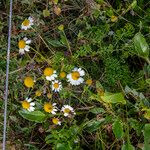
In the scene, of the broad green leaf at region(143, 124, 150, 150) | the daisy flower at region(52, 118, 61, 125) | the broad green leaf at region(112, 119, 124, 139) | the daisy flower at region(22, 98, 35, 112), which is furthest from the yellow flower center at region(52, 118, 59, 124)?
the broad green leaf at region(143, 124, 150, 150)

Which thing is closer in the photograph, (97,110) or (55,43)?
(97,110)

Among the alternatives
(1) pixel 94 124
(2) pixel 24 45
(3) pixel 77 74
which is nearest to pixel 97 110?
(1) pixel 94 124

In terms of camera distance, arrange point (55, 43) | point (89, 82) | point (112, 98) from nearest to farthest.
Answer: point (112, 98), point (89, 82), point (55, 43)

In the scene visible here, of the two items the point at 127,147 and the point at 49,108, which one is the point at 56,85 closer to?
the point at 49,108

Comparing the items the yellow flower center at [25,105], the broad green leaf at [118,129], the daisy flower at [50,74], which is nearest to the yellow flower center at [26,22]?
the daisy flower at [50,74]

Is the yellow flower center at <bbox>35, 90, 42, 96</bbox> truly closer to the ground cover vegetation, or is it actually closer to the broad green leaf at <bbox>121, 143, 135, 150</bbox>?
the ground cover vegetation

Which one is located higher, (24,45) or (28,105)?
(24,45)

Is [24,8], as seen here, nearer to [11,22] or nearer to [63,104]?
[11,22]

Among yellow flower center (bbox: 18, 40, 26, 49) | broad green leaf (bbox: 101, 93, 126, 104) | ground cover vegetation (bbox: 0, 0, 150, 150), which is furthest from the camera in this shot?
yellow flower center (bbox: 18, 40, 26, 49)
